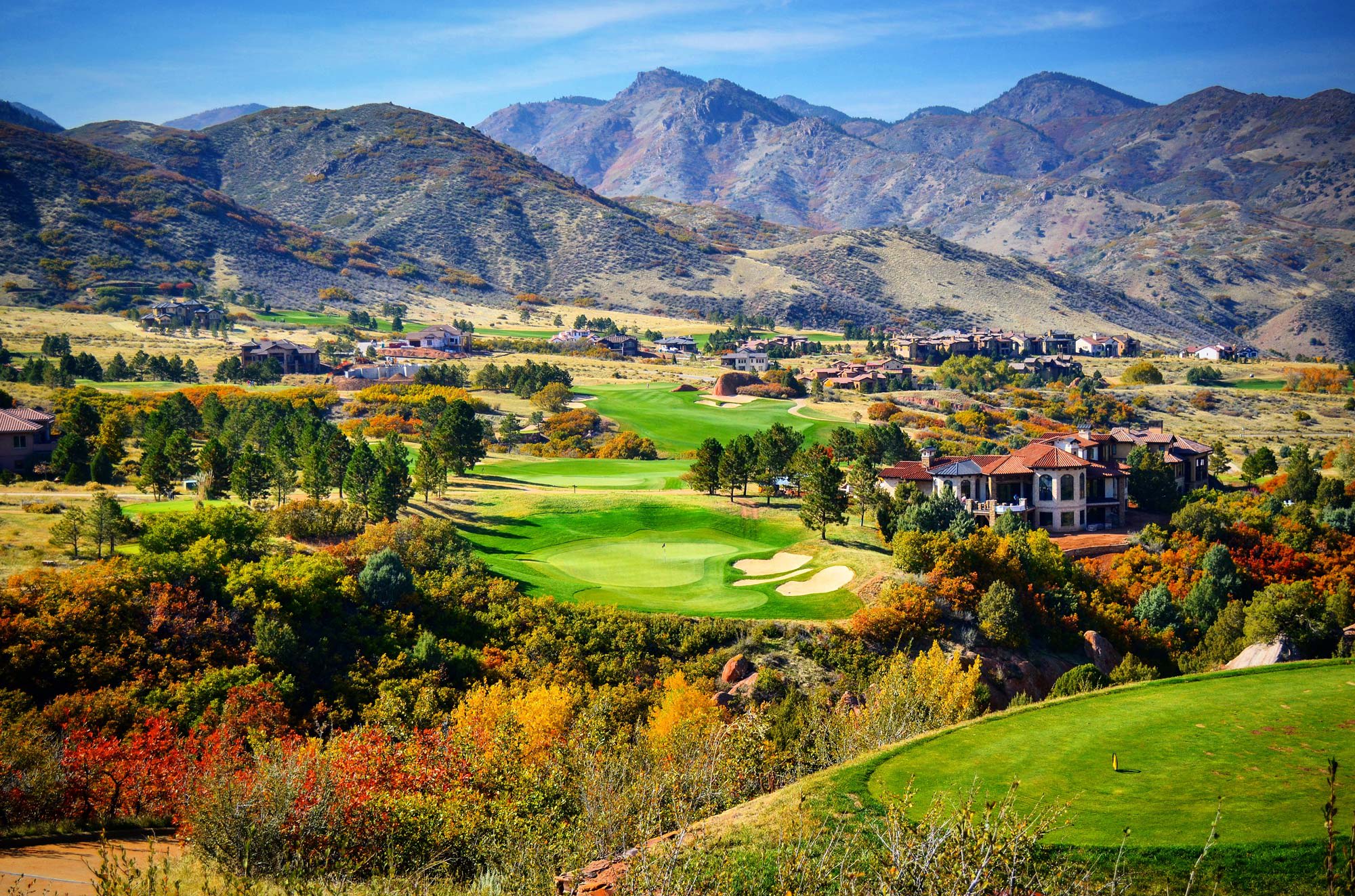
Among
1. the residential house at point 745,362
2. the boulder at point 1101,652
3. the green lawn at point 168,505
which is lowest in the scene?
Result: the boulder at point 1101,652

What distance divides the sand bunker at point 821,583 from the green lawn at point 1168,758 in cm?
2004

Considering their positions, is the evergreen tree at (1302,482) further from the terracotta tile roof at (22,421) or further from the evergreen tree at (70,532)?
the terracotta tile roof at (22,421)

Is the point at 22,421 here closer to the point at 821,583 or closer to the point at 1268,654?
the point at 821,583

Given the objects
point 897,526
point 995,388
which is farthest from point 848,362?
point 897,526

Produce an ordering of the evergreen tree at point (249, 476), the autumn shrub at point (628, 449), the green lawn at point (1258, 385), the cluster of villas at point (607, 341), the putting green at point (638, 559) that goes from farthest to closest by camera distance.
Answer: the cluster of villas at point (607, 341) → the green lawn at point (1258, 385) → the autumn shrub at point (628, 449) → the evergreen tree at point (249, 476) → the putting green at point (638, 559)

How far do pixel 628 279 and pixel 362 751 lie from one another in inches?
6894

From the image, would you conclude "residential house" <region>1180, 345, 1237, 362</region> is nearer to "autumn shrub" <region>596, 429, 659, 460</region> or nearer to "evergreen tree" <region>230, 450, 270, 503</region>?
"autumn shrub" <region>596, 429, 659, 460</region>

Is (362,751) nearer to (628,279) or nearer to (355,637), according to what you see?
(355,637)

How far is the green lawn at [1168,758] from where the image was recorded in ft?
47.5

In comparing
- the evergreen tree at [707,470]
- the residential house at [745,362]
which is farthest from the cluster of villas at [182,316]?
the evergreen tree at [707,470]

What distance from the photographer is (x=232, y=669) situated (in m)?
29.8

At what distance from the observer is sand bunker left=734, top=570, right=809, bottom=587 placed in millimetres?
42688

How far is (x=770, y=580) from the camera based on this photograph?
43.2 metres

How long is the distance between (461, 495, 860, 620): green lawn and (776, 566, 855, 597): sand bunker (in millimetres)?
473
